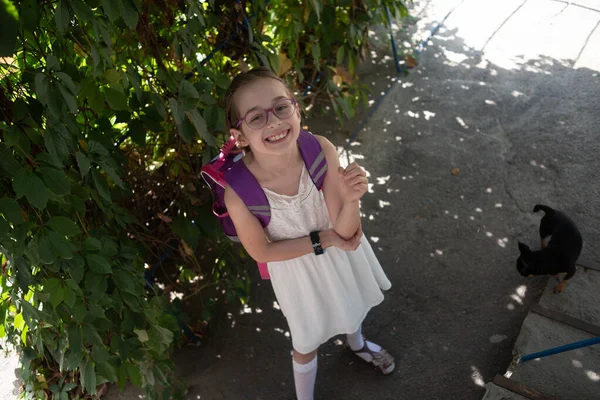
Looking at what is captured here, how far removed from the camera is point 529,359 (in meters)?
2.77

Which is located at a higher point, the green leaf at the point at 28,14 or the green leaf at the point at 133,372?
the green leaf at the point at 28,14

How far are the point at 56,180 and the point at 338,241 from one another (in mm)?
1051

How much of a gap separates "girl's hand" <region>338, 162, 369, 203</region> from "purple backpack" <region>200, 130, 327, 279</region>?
9.2 inches

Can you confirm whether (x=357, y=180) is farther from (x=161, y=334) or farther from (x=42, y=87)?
(x=161, y=334)

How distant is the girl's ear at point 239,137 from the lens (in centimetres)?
213

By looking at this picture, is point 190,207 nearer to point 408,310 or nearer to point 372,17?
point 408,310

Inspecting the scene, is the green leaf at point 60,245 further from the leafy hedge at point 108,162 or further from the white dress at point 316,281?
the white dress at point 316,281

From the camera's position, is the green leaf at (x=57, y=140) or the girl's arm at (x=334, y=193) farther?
the girl's arm at (x=334, y=193)

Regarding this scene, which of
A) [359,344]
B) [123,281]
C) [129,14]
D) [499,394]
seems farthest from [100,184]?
[499,394]

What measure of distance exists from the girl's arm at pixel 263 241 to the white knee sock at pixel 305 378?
679mm

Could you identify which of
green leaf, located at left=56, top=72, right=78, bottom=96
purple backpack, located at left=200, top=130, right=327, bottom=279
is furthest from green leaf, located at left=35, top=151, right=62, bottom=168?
purple backpack, located at left=200, top=130, right=327, bottom=279

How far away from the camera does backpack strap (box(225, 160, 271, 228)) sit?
2.20 meters

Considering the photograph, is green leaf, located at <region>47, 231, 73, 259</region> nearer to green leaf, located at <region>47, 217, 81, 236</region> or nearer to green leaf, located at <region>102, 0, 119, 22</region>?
green leaf, located at <region>47, 217, 81, 236</region>

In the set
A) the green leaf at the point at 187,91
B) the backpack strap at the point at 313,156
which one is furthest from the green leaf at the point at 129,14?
the backpack strap at the point at 313,156
